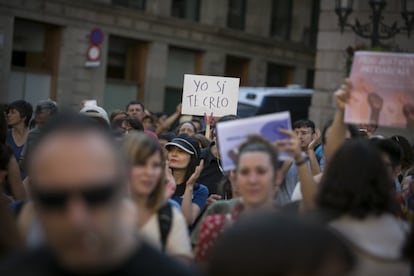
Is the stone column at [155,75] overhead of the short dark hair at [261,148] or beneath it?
overhead

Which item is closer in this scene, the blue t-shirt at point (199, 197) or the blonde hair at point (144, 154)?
the blonde hair at point (144, 154)

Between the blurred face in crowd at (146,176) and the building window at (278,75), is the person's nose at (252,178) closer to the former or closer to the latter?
the blurred face in crowd at (146,176)

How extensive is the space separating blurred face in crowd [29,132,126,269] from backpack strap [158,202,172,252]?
1586 millimetres

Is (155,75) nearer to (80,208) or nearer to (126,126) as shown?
(126,126)

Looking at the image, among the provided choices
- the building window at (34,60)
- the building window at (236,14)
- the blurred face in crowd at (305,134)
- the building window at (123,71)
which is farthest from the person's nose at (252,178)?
the building window at (236,14)

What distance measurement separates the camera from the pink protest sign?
15.8ft

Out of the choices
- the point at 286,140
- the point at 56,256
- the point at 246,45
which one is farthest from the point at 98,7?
the point at 56,256

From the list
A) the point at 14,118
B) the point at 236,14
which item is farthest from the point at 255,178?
the point at 236,14

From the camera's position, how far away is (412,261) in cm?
346

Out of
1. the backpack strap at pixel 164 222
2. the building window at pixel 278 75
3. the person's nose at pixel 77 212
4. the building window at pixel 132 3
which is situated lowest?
the backpack strap at pixel 164 222

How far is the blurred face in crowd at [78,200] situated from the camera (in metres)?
2.25

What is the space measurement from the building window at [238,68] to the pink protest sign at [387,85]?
23.3 meters

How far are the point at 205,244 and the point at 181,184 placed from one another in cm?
263

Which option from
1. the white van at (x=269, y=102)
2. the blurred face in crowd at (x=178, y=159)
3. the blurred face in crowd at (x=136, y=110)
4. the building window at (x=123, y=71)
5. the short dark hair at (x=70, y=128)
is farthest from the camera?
the building window at (x=123, y=71)
